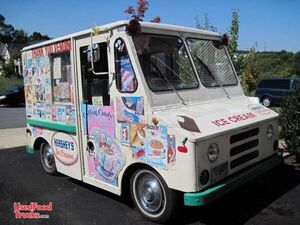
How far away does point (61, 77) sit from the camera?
572 centimetres

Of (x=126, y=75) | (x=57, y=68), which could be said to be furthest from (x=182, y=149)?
(x=57, y=68)

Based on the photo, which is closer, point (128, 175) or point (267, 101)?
point (128, 175)

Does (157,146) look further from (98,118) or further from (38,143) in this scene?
(38,143)

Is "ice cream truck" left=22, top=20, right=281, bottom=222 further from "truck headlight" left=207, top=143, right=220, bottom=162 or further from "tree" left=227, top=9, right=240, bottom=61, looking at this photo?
"tree" left=227, top=9, right=240, bottom=61

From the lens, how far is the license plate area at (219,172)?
4.13 m

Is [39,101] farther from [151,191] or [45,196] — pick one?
[151,191]

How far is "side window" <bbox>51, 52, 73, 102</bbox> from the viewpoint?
18.1 feet

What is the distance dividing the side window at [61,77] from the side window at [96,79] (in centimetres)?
38

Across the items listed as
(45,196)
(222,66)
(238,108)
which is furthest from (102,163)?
(222,66)

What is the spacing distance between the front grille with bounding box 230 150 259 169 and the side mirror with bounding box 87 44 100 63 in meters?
2.19

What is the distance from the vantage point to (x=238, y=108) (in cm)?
509

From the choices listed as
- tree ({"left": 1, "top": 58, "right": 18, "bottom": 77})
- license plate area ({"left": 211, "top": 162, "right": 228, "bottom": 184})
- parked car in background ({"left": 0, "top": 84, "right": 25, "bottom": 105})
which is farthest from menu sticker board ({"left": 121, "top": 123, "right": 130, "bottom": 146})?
tree ({"left": 1, "top": 58, "right": 18, "bottom": 77})

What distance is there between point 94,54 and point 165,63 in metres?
0.96

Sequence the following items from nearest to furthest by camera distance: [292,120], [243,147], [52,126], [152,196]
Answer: [152,196], [243,147], [52,126], [292,120]
